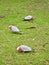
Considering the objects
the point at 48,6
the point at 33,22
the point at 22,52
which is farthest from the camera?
the point at 48,6

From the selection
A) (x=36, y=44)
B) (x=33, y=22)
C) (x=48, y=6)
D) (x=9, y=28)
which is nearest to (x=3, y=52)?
(x=36, y=44)

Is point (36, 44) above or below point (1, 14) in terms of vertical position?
above

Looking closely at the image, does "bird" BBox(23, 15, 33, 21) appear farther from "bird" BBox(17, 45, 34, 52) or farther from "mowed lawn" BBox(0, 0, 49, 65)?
"bird" BBox(17, 45, 34, 52)

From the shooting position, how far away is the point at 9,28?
207 inches

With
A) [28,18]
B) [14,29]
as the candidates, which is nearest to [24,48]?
[14,29]

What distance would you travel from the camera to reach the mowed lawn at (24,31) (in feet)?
12.7

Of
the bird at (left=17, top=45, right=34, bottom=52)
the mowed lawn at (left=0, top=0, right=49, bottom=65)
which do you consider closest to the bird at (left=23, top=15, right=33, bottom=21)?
the mowed lawn at (left=0, top=0, right=49, bottom=65)

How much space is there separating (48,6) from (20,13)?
983 mm

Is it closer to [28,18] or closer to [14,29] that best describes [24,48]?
[14,29]

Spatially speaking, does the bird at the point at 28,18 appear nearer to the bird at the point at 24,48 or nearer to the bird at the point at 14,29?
the bird at the point at 14,29

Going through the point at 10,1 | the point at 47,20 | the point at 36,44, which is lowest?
the point at 10,1

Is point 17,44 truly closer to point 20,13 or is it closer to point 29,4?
point 20,13

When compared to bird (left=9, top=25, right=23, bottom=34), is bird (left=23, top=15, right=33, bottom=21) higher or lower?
lower

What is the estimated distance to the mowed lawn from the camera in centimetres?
387
